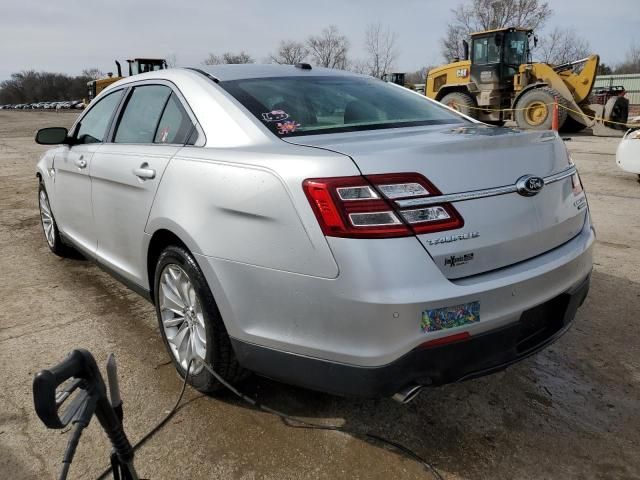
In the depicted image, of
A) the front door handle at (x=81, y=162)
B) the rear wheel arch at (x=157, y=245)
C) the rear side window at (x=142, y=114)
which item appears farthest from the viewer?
the front door handle at (x=81, y=162)

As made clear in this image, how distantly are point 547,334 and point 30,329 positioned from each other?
308 cm

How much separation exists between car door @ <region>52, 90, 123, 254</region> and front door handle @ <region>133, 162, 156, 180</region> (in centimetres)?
85

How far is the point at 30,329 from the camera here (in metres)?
3.51

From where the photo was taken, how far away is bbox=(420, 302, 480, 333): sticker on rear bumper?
1.89 meters

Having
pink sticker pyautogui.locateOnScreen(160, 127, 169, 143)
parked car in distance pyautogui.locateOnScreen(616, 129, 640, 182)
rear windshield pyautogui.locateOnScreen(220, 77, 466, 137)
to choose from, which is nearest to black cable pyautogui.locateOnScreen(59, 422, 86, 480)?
rear windshield pyautogui.locateOnScreen(220, 77, 466, 137)

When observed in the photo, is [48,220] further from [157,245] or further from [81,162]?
[157,245]

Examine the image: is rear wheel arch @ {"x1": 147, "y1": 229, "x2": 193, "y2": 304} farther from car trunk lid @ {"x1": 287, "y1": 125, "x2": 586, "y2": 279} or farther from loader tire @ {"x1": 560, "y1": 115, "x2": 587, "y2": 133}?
loader tire @ {"x1": 560, "y1": 115, "x2": 587, "y2": 133}

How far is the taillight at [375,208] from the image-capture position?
6.17ft

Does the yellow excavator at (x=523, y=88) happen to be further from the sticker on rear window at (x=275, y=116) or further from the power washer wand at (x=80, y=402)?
the power washer wand at (x=80, y=402)

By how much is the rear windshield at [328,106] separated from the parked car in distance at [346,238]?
0.04ft

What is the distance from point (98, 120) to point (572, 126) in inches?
629

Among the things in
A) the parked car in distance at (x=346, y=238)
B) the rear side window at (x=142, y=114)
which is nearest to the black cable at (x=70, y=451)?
the parked car in distance at (x=346, y=238)

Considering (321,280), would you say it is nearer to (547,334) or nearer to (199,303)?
(199,303)

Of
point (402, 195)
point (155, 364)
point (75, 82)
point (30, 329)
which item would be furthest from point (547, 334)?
point (75, 82)
